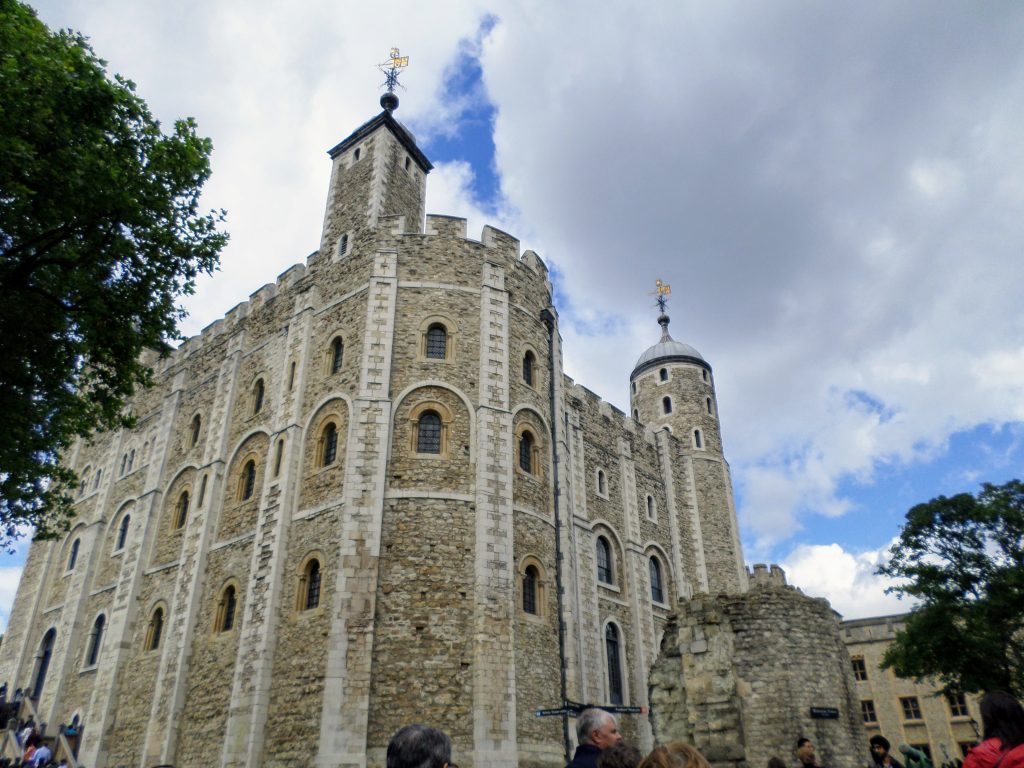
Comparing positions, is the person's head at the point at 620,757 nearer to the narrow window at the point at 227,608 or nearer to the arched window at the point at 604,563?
the narrow window at the point at 227,608

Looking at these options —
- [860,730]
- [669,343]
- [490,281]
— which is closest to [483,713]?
[860,730]

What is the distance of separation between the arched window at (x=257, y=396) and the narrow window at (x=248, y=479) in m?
1.59

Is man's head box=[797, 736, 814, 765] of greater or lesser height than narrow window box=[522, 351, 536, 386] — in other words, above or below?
below

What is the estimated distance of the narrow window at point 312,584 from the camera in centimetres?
1628

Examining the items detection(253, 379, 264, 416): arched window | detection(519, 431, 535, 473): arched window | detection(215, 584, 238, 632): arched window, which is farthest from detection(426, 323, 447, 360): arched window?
detection(215, 584, 238, 632): arched window

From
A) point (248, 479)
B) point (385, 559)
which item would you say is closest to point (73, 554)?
point (248, 479)

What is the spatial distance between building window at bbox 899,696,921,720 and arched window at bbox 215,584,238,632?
32517 millimetres

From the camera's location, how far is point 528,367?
2023 cm

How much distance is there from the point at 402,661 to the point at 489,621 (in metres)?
1.96

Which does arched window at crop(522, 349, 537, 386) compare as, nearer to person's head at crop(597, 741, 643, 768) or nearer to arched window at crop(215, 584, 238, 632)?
arched window at crop(215, 584, 238, 632)

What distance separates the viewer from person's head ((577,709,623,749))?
4852 millimetres

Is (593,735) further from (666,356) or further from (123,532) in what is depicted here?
(666,356)

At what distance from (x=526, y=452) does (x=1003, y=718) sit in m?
15.1

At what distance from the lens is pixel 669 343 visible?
122 ft
